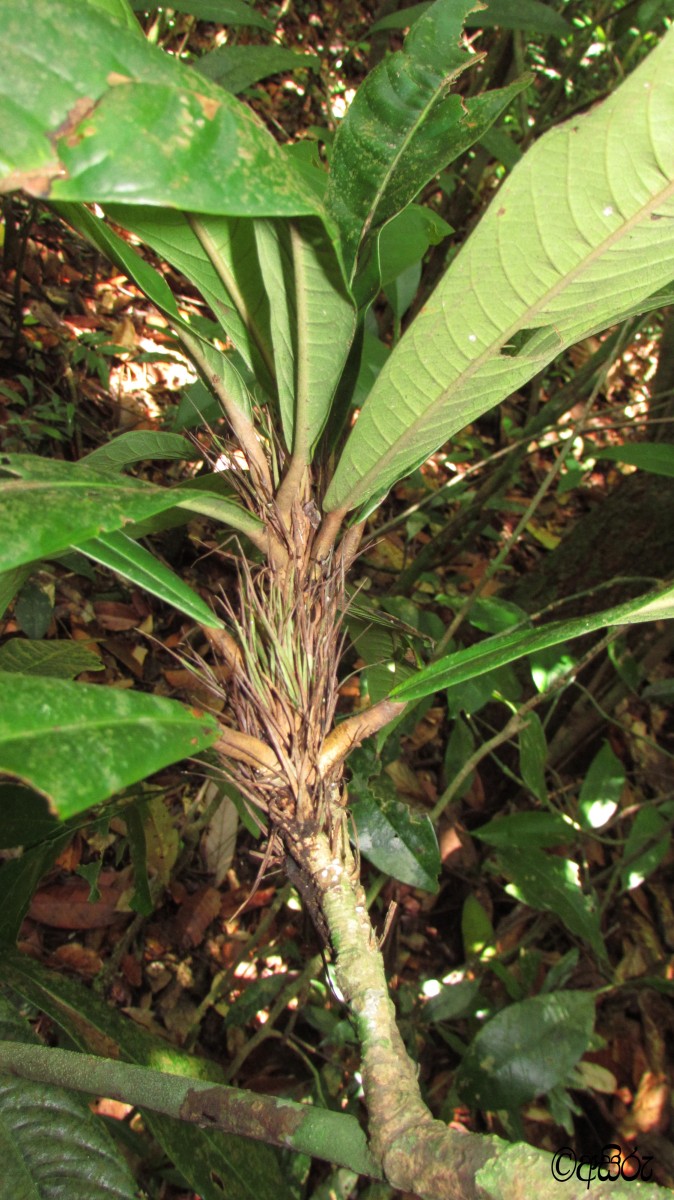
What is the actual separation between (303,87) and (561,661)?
281cm

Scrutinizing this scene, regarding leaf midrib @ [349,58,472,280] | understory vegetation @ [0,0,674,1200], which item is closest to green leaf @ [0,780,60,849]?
understory vegetation @ [0,0,674,1200]

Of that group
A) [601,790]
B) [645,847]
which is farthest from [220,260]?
[645,847]

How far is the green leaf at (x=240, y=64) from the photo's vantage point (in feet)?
4.80

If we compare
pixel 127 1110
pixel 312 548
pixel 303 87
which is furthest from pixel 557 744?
pixel 303 87

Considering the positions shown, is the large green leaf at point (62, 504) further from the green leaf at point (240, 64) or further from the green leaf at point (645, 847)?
the green leaf at point (645, 847)

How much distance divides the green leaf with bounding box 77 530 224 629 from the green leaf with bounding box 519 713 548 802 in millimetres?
981

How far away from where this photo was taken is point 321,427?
648mm

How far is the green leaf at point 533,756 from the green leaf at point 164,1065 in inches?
27.8

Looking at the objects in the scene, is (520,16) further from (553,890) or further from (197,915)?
(197,915)

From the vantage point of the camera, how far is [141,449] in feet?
2.67

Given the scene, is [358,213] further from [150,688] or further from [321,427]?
[150,688]

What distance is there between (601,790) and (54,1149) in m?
1.23

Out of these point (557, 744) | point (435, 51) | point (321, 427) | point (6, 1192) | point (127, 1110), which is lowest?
point (127, 1110)

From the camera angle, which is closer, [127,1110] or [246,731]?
[246,731]
